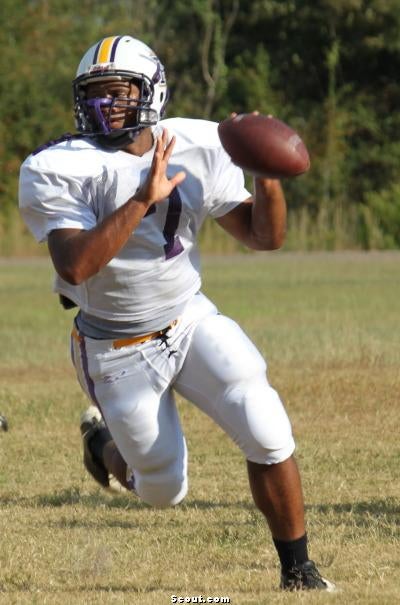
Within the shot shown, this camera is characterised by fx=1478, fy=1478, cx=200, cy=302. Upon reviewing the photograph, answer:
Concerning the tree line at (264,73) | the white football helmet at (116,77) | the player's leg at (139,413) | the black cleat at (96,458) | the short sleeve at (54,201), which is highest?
the white football helmet at (116,77)

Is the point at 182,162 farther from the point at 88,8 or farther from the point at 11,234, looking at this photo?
the point at 88,8

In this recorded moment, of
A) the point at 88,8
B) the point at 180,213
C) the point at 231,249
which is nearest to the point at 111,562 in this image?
the point at 180,213

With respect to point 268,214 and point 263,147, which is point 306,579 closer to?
point 268,214

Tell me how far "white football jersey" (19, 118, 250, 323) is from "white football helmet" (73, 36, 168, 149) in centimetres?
6

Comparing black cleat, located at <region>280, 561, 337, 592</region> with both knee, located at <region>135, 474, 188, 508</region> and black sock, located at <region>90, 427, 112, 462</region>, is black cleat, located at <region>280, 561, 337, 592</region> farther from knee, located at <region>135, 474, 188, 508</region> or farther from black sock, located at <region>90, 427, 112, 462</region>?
black sock, located at <region>90, 427, 112, 462</region>

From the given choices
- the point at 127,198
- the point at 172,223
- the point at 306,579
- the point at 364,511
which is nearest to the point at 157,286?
the point at 172,223

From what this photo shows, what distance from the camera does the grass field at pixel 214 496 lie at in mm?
5562

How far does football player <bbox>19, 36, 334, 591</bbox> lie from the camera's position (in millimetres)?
5164

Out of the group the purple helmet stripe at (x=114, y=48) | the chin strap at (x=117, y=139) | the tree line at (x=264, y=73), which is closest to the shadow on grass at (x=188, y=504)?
the chin strap at (x=117, y=139)

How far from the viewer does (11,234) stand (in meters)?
31.6

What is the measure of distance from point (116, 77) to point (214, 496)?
114 inches

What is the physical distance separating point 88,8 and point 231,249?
1169 centimetres

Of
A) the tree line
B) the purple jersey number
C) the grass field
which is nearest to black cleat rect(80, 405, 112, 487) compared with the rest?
the grass field

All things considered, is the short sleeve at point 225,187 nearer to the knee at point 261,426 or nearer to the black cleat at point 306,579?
the knee at point 261,426
